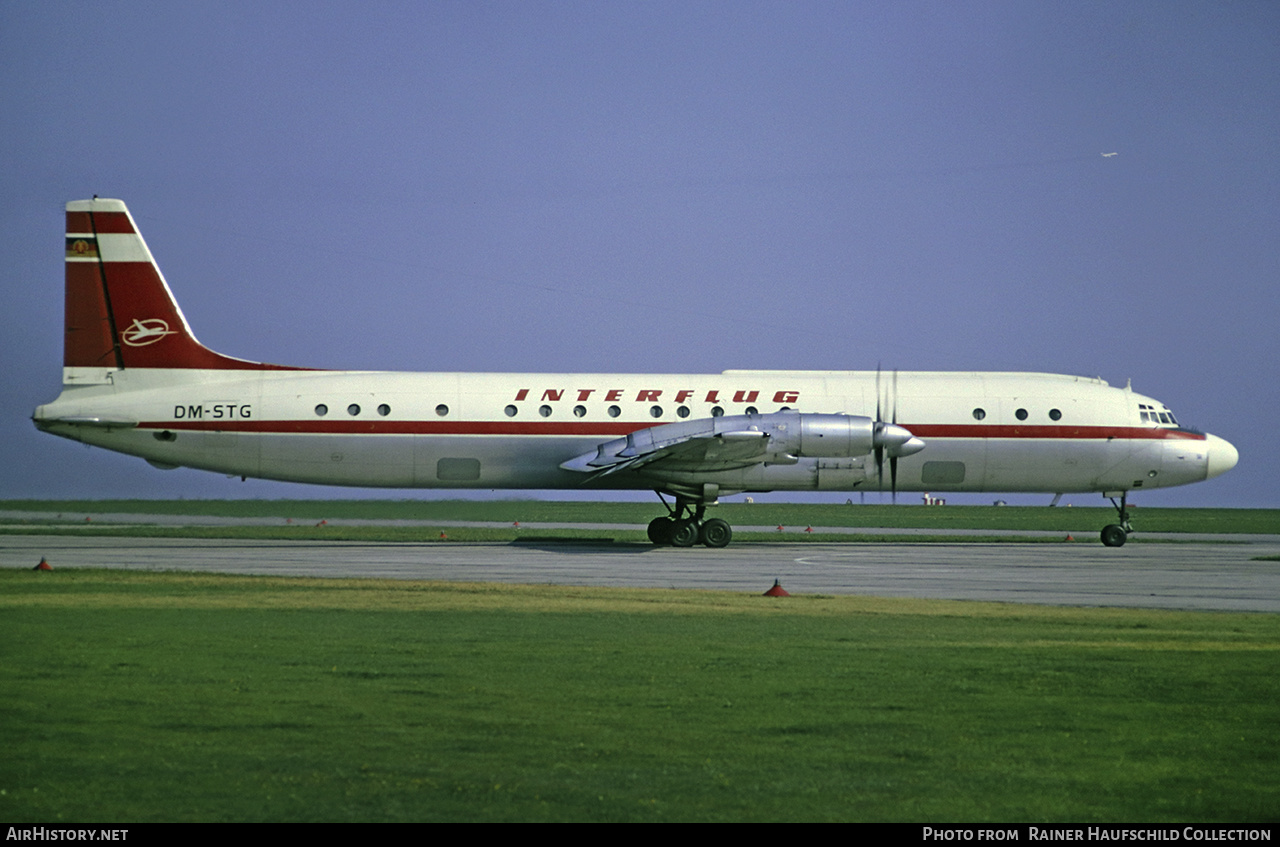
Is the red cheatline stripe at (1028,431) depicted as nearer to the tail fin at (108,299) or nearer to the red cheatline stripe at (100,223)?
the tail fin at (108,299)

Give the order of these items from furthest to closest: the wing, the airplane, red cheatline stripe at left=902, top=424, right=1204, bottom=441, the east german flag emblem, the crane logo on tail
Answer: red cheatline stripe at left=902, top=424, right=1204, bottom=441 → the crane logo on tail → the east german flag emblem → the airplane → the wing

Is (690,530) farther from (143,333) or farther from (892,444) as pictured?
(143,333)

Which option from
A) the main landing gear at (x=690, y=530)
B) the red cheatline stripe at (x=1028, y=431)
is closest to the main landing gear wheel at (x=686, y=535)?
the main landing gear at (x=690, y=530)

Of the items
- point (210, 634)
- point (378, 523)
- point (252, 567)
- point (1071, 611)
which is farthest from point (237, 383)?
point (1071, 611)

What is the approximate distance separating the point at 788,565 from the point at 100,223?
66.4 ft

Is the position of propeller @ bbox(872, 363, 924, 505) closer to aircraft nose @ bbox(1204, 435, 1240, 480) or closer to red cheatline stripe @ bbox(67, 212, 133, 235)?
aircraft nose @ bbox(1204, 435, 1240, 480)

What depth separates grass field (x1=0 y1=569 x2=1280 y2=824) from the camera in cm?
686

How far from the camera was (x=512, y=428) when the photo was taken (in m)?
31.7

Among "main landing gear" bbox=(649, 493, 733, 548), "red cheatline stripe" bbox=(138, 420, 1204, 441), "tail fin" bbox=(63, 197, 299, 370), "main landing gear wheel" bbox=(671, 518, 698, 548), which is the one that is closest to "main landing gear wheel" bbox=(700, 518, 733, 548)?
"main landing gear" bbox=(649, 493, 733, 548)

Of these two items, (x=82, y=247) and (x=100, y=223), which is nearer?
(x=82, y=247)

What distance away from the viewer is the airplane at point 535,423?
1204 inches

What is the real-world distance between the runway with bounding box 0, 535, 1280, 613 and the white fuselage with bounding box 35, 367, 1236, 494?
200 cm

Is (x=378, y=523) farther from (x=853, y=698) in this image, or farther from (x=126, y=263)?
(x=853, y=698)

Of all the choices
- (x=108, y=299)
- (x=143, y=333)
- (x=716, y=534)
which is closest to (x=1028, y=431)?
(x=716, y=534)
